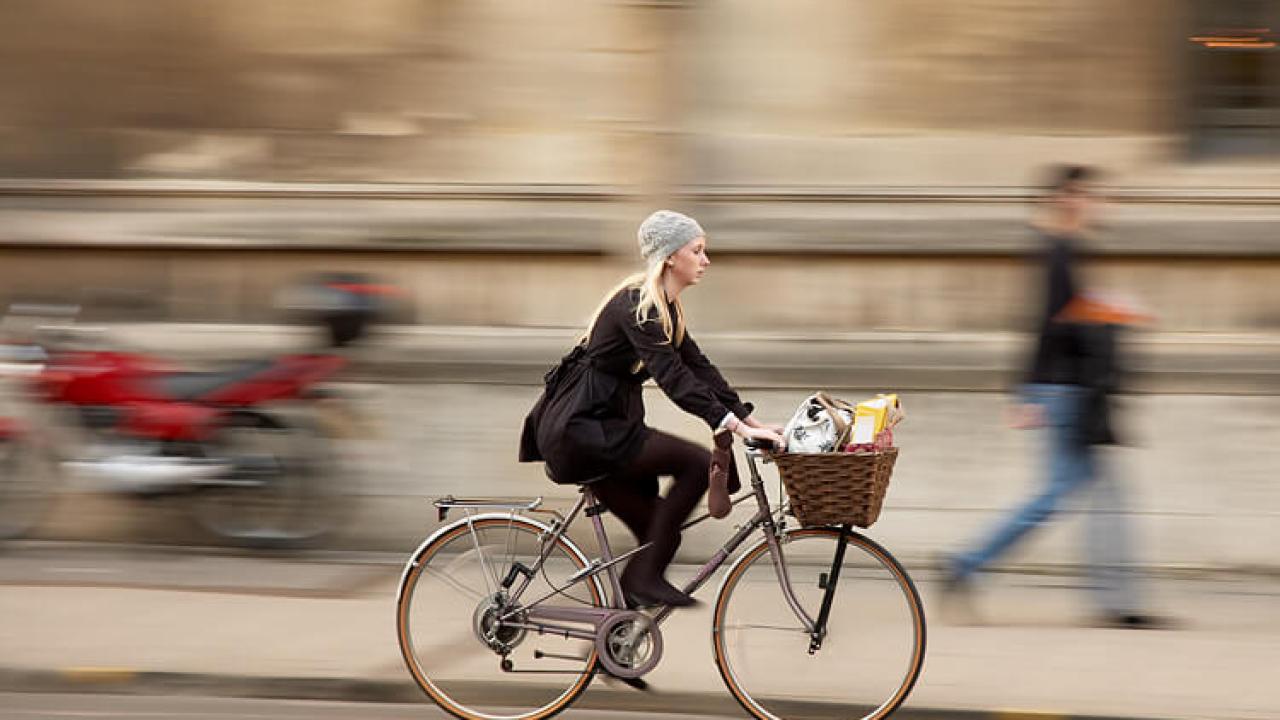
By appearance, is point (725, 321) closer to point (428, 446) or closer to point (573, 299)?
point (573, 299)

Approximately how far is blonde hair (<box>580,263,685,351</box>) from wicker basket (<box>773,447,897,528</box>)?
1.84 feet

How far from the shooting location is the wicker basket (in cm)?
441

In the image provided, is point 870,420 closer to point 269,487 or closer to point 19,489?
point 269,487

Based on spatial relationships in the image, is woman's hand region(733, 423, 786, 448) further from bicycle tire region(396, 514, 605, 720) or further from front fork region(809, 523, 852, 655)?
bicycle tire region(396, 514, 605, 720)

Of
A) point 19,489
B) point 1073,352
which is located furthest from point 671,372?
point 19,489

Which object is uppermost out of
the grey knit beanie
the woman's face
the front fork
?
the grey knit beanie

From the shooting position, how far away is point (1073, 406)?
6.25 meters

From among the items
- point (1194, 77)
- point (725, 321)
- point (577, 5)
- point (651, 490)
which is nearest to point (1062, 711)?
point (651, 490)

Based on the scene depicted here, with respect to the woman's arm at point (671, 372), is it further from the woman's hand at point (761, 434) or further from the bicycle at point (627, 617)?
the bicycle at point (627, 617)

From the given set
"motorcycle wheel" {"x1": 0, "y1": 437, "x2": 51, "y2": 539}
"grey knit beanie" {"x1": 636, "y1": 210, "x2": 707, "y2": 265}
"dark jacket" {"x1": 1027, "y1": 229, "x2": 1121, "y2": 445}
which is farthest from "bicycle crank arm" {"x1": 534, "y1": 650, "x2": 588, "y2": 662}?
"motorcycle wheel" {"x1": 0, "y1": 437, "x2": 51, "y2": 539}

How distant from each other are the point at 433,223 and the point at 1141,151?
368 cm

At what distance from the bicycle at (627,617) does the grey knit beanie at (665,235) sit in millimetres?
687

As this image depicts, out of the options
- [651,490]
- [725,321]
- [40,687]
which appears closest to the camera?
[651,490]

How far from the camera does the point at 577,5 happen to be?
25.7 feet
